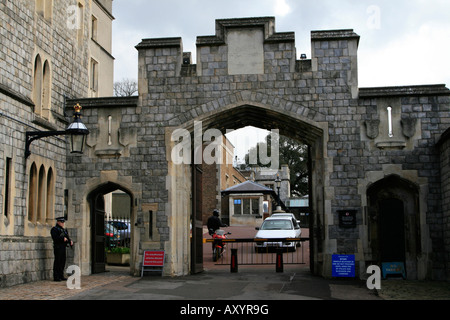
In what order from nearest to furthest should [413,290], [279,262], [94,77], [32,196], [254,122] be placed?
[413,290]
[32,196]
[279,262]
[254,122]
[94,77]

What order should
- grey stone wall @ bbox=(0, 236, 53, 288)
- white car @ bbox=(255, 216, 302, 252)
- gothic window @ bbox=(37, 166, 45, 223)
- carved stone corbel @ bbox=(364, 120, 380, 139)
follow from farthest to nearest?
white car @ bbox=(255, 216, 302, 252) → carved stone corbel @ bbox=(364, 120, 380, 139) → gothic window @ bbox=(37, 166, 45, 223) → grey stone wall @ bbox=(0, 236, 53, 288)

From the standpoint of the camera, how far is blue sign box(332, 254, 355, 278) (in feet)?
44.9

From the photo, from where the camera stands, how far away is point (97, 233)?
15.4 m

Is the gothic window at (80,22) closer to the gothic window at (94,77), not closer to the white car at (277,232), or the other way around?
the gothic window at (94,77)

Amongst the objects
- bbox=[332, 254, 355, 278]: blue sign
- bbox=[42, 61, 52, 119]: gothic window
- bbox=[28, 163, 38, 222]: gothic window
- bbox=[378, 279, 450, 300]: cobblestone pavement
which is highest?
bbox=[42, 61, 52, 119]: gothic window

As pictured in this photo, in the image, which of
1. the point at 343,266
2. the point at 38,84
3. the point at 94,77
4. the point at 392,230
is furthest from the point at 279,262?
the point at 94,77

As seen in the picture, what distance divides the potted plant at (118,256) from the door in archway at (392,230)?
8.30 metres

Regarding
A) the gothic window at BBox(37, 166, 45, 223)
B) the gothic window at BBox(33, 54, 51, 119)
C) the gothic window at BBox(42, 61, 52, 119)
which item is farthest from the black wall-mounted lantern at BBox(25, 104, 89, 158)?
the gothic window at BBox(42, 61, 52, 119)

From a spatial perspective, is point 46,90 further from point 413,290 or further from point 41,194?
point 413,290

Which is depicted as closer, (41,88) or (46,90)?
(41,88)

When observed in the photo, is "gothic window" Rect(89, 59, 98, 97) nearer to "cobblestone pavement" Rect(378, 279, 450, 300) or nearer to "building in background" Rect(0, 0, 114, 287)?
"building in background" Rect(0, 0, 114, 287)

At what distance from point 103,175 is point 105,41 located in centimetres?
1363

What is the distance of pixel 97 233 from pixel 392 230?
25.2 feet

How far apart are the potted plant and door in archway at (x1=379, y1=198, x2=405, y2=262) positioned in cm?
830
